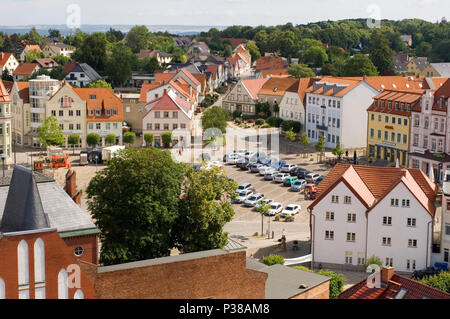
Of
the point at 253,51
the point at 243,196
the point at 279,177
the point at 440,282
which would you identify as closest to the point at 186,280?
the point at 440,282

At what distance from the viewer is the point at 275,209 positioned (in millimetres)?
54531

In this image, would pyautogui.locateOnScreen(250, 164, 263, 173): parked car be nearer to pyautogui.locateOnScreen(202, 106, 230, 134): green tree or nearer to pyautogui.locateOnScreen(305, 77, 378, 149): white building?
pyautogui.locateOnScreen(202, 106, 230, 134): green tree

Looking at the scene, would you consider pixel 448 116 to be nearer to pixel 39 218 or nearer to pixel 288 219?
pixel 288 219

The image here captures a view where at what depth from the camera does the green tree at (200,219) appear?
38.4 m

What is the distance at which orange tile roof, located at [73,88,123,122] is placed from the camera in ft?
260

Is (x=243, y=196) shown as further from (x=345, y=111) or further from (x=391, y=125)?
(x=345, y=111)

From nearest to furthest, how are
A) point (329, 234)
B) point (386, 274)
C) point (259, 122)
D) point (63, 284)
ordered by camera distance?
point (63, 284) → point (386, 274) → point (329, 234) → point (259, 122)

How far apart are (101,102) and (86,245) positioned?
50068 millimetres

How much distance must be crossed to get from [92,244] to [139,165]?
781 centimetres

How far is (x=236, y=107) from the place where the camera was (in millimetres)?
103438

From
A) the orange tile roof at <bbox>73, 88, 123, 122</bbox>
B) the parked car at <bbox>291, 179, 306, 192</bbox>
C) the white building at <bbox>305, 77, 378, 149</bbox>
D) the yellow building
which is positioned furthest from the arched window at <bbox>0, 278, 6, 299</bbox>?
the white building at <bbox>305, 77, 378, 149</bbox>

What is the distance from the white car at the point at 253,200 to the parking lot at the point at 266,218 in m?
0.47

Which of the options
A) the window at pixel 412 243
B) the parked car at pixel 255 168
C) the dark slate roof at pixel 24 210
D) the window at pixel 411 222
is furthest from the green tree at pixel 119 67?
the dark slate roof at pixel 24 210

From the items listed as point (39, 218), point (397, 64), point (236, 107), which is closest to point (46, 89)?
point (236, 107)
